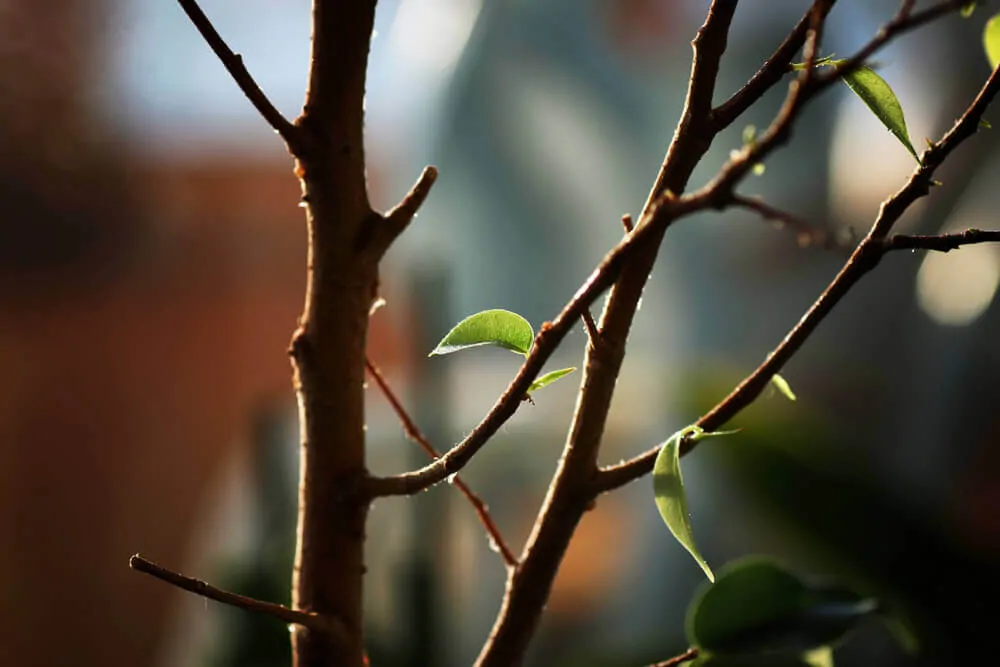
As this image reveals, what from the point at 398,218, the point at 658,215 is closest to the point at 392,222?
the point at 398,218

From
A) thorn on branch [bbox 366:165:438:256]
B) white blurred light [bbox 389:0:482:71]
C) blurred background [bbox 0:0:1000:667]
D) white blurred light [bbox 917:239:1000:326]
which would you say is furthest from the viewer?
white blurred light [bbox 389:0:482:71]

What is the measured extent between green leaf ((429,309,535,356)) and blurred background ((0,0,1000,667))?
48 centimetres

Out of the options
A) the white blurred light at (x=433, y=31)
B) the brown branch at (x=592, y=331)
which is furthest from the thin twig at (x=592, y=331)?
the white blurred light at (x=433, y=31)

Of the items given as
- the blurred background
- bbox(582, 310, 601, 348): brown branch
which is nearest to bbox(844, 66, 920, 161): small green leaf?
bbox(582, 310, 601, 348): brown branch

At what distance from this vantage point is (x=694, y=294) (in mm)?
982

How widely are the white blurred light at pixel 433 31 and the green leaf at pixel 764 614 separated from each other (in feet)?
2.72

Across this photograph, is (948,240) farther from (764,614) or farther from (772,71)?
(764,614)

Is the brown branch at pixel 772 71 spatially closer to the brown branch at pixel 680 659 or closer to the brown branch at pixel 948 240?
the brown branch at pixel 948 240

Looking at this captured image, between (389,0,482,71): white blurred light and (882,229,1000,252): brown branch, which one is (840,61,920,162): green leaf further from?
(389,0,482,71): white blurred light

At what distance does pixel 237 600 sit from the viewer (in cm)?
23

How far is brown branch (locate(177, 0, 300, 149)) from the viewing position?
0.72 feet

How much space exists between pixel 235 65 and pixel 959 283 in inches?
26.8

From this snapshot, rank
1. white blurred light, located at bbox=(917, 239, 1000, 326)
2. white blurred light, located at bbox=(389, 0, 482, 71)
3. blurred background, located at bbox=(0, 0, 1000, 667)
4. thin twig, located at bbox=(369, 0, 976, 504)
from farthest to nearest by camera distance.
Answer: white blurred light, located at bbox=(389, 0, 482, 71), blurred background, located at bbox=(0, 0, 1000, 667), white blurred light, located at bbox=(917, 239, 1000, 326), thin twig, located at bbox=(369, 0, 976, 504)

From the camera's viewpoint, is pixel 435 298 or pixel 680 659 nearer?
pixel 680 659
